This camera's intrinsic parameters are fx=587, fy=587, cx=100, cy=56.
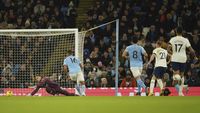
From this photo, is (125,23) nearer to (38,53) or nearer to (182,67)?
(38,53)

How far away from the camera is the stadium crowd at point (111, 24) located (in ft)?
62.8

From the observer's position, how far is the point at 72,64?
16.6 m

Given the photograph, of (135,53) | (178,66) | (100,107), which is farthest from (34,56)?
(100,107)

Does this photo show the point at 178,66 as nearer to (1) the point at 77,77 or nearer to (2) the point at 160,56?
(2) the point at 160,56

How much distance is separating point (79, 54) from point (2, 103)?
9360 mm

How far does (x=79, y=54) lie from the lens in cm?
1822

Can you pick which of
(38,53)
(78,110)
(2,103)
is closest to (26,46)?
(38,53)

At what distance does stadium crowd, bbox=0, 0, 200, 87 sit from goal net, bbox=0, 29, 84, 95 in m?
0.06

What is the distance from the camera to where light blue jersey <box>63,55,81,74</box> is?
54.5 feet

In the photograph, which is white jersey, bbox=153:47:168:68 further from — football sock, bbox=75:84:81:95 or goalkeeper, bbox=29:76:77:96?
football sock, bbox=75:84:81:95

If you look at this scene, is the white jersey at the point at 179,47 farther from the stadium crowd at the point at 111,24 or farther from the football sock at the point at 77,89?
the football sock at the point at 77,89

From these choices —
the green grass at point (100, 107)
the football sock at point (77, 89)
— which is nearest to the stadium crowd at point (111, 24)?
the football sock at point (77, 89)

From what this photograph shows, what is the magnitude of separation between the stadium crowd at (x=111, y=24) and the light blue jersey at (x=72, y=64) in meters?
1.71

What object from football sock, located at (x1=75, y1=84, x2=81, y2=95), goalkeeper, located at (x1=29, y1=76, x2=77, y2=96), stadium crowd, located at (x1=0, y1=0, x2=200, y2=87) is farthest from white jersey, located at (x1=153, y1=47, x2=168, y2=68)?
football sock, located at (x1=75, y1=84, x2=81, y2=95)
